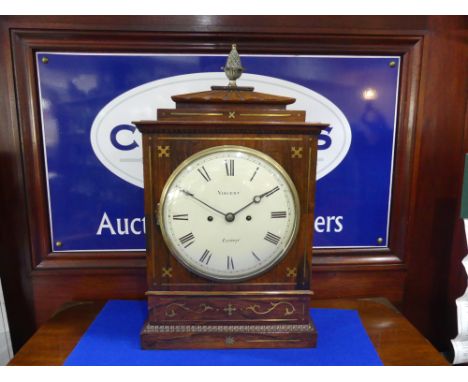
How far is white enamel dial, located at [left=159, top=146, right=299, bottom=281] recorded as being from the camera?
690 mm

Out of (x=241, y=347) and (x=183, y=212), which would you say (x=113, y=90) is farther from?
(x=241, y=347)

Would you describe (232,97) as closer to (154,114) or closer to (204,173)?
(204,173)

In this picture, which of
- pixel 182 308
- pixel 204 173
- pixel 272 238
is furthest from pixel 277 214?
pixel 182 308

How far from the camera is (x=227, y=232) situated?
71 centimetres

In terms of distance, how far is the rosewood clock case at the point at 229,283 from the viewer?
680mm

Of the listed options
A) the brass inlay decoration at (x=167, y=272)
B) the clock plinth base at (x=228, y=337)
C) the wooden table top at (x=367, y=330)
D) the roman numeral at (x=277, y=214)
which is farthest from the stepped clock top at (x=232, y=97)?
the wooden table top at (x=367, y=330)

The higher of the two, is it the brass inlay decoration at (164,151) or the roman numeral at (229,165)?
the brass inlay decoration at (164,151)

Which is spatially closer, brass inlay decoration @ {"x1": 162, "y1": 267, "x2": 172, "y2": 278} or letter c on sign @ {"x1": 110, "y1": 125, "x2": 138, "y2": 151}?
brass inlay decoration @ {"x1": 162, "y1": 267, "x2": 172, "y2": 278}

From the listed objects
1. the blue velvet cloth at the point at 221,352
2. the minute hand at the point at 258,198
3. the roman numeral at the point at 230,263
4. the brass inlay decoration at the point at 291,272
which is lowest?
the blue velvet cloth at the point at 221,352

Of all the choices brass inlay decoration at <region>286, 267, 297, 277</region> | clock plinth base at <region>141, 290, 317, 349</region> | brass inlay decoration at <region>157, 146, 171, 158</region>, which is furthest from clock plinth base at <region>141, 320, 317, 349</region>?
brass inlay decoration at <region>157, 146, 171, 158</region>

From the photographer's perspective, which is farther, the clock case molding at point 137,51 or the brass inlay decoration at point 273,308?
the clock case molding at point 137,51

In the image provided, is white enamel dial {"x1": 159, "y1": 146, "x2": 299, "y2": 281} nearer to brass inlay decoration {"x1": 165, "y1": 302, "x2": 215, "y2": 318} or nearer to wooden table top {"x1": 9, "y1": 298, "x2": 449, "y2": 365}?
brass inlay decoration {"x1": 165, "y1": 302, "x2": 215, "y2": 318}

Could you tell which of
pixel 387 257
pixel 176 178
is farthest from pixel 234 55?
pixel 387 257

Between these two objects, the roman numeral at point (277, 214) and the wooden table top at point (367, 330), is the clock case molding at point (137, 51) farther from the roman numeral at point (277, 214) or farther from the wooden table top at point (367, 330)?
the roman numeral at point (277, 214)
